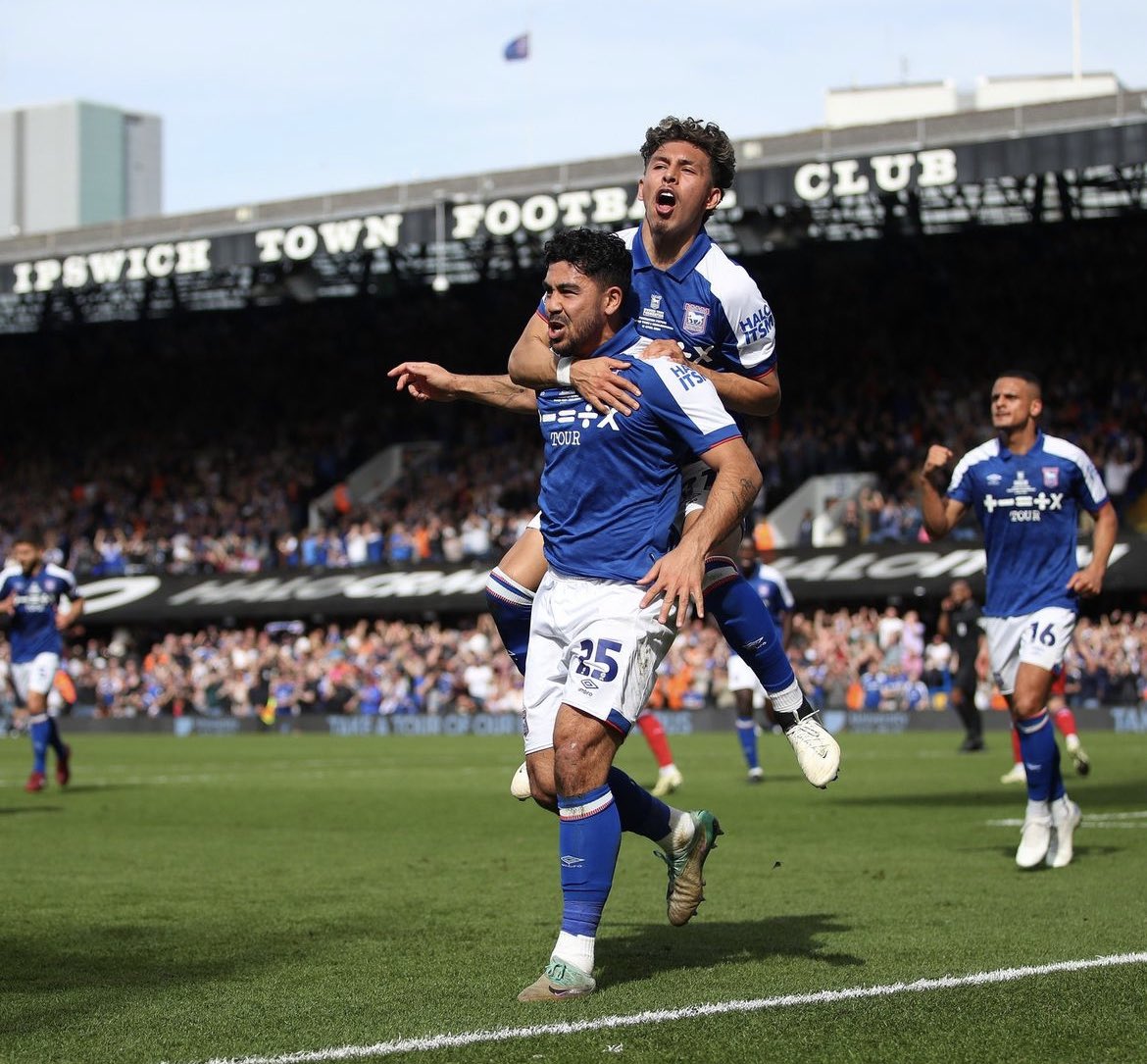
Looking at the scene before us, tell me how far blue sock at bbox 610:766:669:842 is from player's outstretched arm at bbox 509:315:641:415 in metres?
1.54

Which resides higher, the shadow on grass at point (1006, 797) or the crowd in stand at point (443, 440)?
the crowd in stand at point (443, 440)

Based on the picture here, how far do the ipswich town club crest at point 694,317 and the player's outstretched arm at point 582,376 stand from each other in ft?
2.24

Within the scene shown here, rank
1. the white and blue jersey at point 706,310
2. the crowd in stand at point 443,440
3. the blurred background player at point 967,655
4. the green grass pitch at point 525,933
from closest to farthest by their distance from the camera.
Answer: the green grass pitch at point 525,933 < the white and blue jersey at point 706,310 < the blurred background player at point 967,655 < the crowd in stand at point 443,440

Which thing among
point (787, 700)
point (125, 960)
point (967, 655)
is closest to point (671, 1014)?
point (787, 700)

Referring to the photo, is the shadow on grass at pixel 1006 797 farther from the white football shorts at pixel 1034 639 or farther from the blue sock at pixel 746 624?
the blue sock at pixel 746 624

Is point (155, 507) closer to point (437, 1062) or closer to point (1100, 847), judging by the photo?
point (1100, 847)

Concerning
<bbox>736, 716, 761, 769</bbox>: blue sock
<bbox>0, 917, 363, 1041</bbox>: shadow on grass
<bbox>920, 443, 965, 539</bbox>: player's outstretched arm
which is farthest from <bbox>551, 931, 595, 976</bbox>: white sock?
<bbox>736, 716, 761, 769</bbox>: blue sock

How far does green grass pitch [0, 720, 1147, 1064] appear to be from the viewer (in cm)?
517

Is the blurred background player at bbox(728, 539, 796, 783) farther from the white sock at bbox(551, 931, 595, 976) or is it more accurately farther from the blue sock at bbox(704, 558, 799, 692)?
the white sock at bbox(551, 931, 595, 976)

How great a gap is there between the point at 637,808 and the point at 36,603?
472 inches

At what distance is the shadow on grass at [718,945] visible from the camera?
659 centimetres

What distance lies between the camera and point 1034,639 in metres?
9.98

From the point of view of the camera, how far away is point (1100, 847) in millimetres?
10688

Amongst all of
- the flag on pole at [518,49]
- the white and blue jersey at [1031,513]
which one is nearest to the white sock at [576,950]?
the white and blue jersey at [1031,513]
